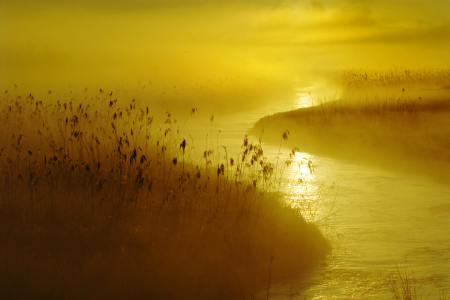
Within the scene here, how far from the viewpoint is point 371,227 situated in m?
5.97

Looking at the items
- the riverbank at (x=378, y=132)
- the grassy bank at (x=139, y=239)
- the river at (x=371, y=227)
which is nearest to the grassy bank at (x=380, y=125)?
the riverbank at (x=378, y=132)

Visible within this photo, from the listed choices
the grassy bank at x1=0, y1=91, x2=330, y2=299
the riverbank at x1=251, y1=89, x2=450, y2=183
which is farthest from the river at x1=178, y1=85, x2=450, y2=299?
the riverbank at x1=251, y1=89, x2=450, y2=183

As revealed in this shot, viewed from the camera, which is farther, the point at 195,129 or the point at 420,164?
the point at 195,129

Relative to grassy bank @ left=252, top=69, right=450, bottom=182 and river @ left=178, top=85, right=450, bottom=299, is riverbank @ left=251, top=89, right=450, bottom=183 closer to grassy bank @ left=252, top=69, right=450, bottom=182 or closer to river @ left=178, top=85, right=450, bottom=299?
grassy bank @ left=252, top=69, right=450, bottom=182

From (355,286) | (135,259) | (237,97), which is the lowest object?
(355,286)

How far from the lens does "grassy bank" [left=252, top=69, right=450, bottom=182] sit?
9.83 metres

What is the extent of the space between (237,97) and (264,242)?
556 inches

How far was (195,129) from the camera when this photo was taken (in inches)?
474

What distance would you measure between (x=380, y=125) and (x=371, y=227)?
6.39 meters

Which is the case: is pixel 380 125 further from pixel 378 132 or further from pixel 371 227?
pixel 371 227

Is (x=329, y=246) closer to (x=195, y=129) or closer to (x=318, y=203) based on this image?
(x=318, y=203)

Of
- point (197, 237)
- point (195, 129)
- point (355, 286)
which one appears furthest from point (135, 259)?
point (195, 129)

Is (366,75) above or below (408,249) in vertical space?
above

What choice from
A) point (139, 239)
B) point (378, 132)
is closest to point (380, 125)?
point (378, 132)
